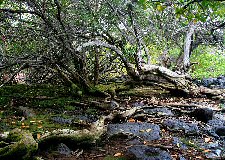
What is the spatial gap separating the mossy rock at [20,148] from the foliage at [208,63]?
13.5 meters

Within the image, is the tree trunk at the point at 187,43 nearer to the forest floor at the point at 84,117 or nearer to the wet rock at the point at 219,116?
the forest floor at the point at 84,117

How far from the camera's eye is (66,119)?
6637mm

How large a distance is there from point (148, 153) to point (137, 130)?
4.16ft

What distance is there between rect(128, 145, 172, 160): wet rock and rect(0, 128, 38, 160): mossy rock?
4.33 ft

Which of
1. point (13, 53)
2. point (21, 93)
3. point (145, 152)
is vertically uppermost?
point (13, 53)

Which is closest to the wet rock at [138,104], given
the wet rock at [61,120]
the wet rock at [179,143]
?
the wet rock at [61,120]

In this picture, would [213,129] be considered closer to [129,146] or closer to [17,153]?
[129,146]

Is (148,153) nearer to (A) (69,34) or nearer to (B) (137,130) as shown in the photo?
(B) (137,130)

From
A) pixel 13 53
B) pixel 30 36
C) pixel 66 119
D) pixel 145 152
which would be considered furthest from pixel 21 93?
pixel 145 152

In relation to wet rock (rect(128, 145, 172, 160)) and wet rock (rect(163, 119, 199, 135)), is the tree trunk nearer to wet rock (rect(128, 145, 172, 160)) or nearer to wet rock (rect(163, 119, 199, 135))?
wet rock (rect(163, 119, 199, 135))

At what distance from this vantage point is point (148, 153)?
180 inches

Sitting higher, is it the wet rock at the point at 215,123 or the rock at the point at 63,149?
the rock at the point at 63,149

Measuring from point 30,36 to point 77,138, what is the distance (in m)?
4.35

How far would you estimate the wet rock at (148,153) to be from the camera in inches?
175
